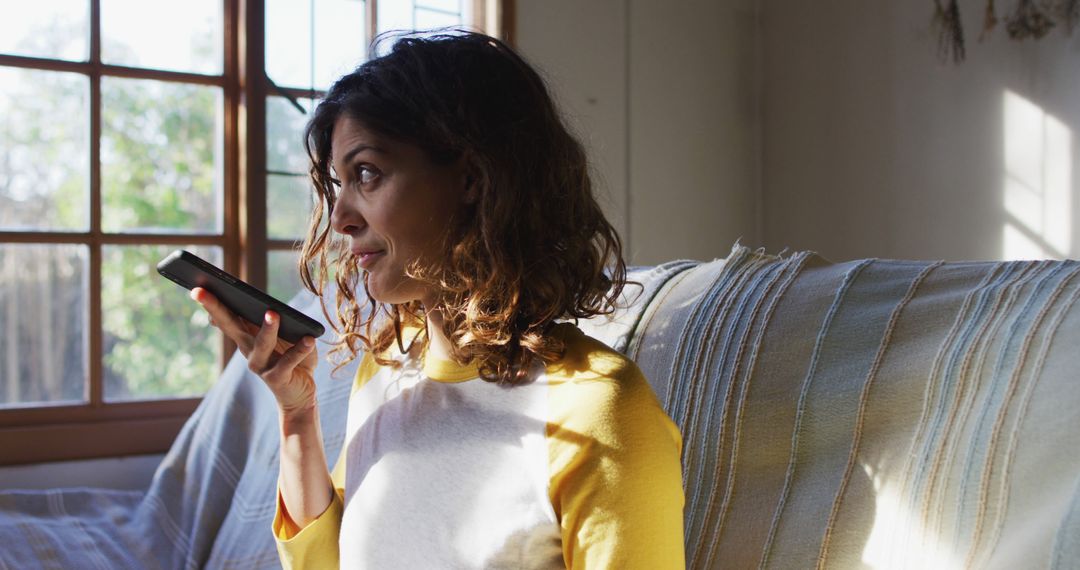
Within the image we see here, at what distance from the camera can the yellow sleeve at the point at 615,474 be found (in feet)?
2.46

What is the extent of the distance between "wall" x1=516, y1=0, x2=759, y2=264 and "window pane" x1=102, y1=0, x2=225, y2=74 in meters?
0.90

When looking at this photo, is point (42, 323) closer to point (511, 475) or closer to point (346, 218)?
point (346, 218)

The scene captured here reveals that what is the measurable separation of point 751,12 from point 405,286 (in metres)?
2.70

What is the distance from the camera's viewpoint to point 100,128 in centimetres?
217

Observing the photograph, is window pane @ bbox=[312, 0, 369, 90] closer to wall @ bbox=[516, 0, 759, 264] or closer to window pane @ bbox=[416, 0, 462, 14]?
window pane @ bbox=[416, 0, 462, 14]

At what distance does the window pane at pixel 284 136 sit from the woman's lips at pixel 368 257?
5.04 feet

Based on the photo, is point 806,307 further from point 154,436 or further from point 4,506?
point 154,436

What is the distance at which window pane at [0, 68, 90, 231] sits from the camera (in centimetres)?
209

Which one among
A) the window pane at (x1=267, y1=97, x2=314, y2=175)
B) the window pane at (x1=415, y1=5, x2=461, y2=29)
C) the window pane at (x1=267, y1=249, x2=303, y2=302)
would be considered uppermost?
the window pane at (x1=415, y1=5, x2=461, y2=29)

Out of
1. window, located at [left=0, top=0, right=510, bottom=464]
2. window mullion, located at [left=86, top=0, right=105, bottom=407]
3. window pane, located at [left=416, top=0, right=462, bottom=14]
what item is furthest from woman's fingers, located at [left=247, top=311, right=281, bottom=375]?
window pane, located at [left=416, top=0, right=462, bottom=14]

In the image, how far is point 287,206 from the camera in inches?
94.2

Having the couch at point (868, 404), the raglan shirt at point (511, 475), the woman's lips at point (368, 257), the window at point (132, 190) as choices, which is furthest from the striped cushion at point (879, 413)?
the window at point (132, 190)

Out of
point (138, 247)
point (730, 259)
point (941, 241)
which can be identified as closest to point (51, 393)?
point (138, 247)

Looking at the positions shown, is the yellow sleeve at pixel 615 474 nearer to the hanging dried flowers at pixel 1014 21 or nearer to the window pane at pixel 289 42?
the window pane at pixel 289 42
